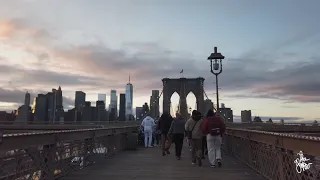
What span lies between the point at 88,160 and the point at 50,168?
3.55m

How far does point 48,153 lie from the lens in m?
7.80

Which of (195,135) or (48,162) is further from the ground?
(195,135)

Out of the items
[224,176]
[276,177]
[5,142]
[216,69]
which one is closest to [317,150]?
[276,177]

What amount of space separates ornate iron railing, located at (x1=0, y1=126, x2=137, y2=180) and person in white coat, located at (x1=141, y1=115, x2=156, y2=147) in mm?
6230

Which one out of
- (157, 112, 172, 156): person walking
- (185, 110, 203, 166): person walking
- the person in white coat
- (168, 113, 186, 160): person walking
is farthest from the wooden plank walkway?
the person in white coat

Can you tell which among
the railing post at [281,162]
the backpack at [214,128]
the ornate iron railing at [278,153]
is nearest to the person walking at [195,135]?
the backpack at [214,128]

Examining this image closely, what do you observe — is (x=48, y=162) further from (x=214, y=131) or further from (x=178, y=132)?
(x=178, y=132)

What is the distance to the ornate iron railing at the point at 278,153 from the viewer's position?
18.8ft

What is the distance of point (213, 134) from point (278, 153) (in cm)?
365

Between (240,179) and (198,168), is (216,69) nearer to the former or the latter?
(198,168)

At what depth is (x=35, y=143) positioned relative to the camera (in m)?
6.86

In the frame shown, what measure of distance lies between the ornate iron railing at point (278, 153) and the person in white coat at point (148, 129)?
745 centimetres

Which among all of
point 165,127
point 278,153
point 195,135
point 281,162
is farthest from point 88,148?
point 281,162

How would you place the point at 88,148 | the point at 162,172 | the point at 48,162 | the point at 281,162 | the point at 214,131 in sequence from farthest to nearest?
1. the point at 88,148
2. the point at 214,131
3. the point at 162,172
4. the point at 48,162
5. the point at 281,162
